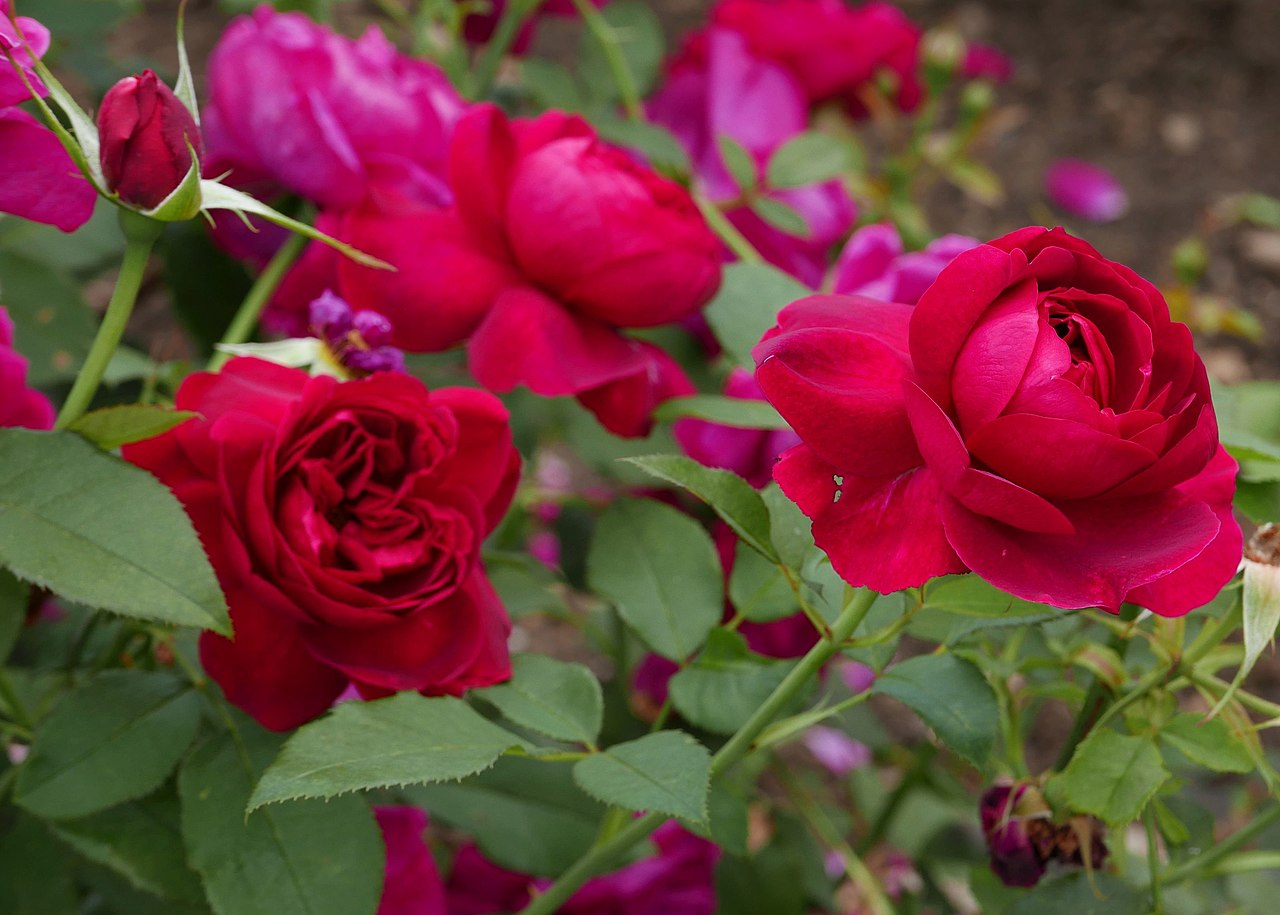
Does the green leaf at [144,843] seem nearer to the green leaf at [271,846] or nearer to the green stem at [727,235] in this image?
the green leaf at [271,846]

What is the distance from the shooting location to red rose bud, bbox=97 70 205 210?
396 millimetres

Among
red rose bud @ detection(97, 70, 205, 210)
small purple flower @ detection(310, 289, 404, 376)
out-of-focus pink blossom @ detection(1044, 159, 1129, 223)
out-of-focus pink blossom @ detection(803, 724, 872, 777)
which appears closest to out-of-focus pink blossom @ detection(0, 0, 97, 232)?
red rose bud @ detection(97, 70, 205, 210)

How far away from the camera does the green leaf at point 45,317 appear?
681mm

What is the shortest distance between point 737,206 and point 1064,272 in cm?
46

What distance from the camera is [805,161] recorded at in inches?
31.0

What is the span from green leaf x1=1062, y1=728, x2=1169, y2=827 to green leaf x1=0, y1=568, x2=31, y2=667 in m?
0.40

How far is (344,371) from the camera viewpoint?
530 millimetres

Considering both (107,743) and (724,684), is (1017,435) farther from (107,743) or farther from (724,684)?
(107,743)

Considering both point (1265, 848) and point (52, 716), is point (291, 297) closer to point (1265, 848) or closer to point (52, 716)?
point (52, 716)

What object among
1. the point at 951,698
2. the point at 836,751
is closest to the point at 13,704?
the point at 951,698

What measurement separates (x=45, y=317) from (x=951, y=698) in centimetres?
52

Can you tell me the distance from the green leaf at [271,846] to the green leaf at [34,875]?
0.37 feet

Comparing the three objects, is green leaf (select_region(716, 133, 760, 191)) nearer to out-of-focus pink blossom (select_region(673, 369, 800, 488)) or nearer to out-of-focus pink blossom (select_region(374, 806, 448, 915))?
out-of-focus pink blossom (select_region(673, 369, 800, 488))

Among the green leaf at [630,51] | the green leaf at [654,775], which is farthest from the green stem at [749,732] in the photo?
the green leaf at [630,51]
